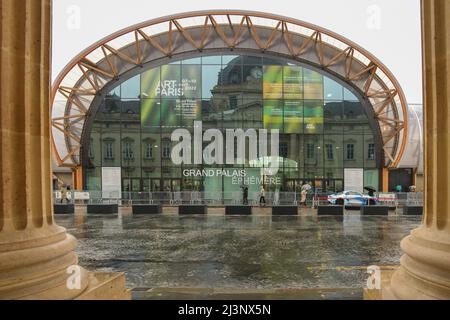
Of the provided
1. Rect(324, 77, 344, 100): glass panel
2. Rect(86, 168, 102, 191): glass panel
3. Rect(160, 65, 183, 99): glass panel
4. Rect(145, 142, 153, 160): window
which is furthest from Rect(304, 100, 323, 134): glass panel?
Rect(86, 168, 102, 191): glass panel

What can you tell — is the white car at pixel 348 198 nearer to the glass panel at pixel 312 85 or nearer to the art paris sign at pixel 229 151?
the art paris sign at pixel 229 151

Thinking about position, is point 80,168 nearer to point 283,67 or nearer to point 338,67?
point 283,67

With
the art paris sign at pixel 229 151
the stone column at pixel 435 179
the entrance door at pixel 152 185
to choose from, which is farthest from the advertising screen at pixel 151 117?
the stone column at pixel 435 179

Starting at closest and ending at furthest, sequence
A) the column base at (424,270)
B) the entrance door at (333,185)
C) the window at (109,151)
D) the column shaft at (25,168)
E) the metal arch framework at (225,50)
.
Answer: the column base at (424,270) < the column shaft at (25,168) < the metal arch framework at (225,50) < the entrance door at (333,185) < the window at (109,151)

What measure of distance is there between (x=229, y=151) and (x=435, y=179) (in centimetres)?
2800

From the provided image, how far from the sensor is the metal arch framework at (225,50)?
28.5 meters

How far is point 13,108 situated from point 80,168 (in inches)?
1222

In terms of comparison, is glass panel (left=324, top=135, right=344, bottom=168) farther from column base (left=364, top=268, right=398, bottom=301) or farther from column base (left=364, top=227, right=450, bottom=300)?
column base (left=364, top=227, right=450, bottom=300)

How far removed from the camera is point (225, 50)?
102ft

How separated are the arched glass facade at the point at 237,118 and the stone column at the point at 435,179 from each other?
2820cm

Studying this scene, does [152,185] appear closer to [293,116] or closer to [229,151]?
[229,151]
